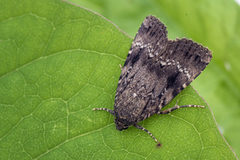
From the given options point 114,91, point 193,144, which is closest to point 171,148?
point 193,144

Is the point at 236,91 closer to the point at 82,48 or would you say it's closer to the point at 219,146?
the point at 219,146

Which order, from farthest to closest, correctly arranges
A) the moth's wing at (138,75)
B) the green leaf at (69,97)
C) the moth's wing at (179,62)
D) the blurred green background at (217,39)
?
the blurred green background at (217,39) < the moth's wing at (179,62) < the moth's wing at (138,75) < the green leaf at (69,97)

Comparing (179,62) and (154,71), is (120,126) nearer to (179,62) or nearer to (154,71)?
(154,71)

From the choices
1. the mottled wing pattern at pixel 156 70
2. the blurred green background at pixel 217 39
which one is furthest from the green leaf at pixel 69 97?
the blurred green background at pixel 217 39

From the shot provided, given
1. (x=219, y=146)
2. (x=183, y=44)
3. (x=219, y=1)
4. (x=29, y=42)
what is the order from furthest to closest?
1. (x=219, y=1)
2. (x=183, y=44)
3. (x=29, y=42)
4. (x=219, y=146)

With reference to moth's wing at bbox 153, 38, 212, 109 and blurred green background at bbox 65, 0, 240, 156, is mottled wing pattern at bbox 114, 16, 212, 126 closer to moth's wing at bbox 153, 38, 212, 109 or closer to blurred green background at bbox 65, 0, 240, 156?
moth's wing at bbox 153, 38, 212, 109

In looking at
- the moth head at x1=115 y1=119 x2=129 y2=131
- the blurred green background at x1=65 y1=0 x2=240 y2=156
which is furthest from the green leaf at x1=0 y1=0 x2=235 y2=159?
the blurred green background at x1=65 y1=0 x2=240 y2=156

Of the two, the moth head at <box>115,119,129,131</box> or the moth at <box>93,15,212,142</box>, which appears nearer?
the moth head at <box>115,119,129,131</box>

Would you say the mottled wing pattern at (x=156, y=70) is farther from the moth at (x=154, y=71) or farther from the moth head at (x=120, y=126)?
the moth head at (x=120, y=126)
